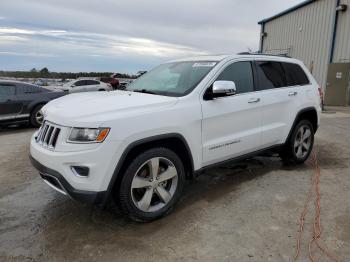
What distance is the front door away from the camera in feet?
12.7

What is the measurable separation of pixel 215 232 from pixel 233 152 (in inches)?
47.0

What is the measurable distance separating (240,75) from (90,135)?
7.38ft

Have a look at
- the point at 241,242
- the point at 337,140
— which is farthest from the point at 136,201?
the point at 337,140

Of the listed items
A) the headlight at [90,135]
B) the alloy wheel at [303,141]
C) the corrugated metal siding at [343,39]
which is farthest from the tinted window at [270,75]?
the corrugated metal siding at [343,39]

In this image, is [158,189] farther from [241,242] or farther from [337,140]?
[337,140]

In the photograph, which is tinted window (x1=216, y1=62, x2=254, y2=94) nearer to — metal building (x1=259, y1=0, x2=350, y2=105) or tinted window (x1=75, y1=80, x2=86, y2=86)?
metal building (x1=259, y1=0, x2=350, y2=105)

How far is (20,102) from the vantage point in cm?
959

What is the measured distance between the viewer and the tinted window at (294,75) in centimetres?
519

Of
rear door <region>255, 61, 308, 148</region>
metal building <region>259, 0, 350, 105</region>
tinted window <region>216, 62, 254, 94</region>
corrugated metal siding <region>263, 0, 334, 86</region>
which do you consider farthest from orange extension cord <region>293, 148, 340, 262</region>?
corrugated metal siding <region>263, 0, 334, 86</region>

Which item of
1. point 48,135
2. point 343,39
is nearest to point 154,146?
point 48,135

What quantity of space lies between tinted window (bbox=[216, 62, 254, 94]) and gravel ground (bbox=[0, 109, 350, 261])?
1342mm

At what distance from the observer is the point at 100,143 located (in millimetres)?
3025

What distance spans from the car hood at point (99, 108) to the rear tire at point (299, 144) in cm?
248

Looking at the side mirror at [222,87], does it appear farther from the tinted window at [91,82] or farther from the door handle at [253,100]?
the tinted window at [91,82]
